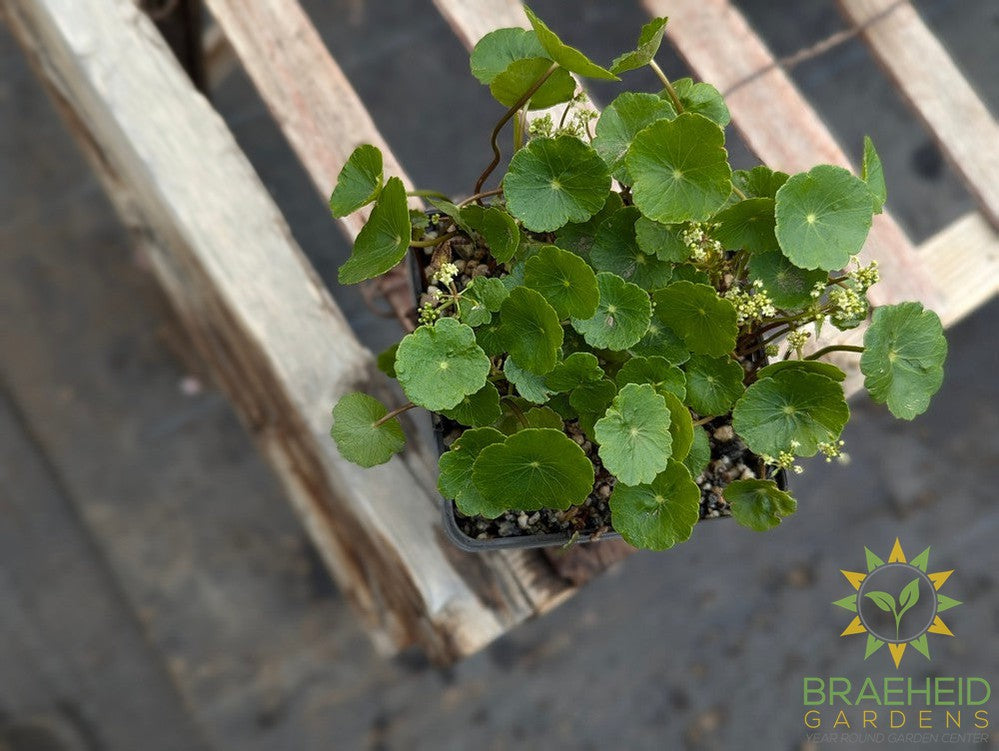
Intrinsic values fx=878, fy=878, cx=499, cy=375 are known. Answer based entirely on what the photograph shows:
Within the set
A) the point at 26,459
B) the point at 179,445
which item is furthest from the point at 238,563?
the point at 26,459

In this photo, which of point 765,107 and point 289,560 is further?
point 289,560

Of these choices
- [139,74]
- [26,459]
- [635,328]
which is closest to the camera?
[635,328]

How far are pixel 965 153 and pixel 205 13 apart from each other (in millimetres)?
1629

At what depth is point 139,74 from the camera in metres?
1.11

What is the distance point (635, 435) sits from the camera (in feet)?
2.59

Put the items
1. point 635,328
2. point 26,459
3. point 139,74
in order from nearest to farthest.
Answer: point 635,328
point 139,74
point 26,459

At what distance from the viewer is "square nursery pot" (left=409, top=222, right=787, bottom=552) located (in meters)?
0.93

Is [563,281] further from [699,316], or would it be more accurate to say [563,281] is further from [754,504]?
[754,504]

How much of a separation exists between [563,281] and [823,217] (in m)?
0.24

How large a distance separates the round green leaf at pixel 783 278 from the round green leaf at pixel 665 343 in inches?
3.6

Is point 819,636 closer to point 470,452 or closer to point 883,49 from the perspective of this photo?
point 883,49

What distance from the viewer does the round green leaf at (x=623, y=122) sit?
2.61 feet

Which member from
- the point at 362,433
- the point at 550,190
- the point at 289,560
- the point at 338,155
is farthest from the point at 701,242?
the point at 289,560

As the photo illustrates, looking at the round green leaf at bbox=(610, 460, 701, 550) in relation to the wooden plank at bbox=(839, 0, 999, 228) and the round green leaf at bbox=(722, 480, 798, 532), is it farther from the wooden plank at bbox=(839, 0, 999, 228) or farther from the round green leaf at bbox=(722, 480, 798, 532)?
the wooden plank at bbox=(839, 0, 999, 228)
